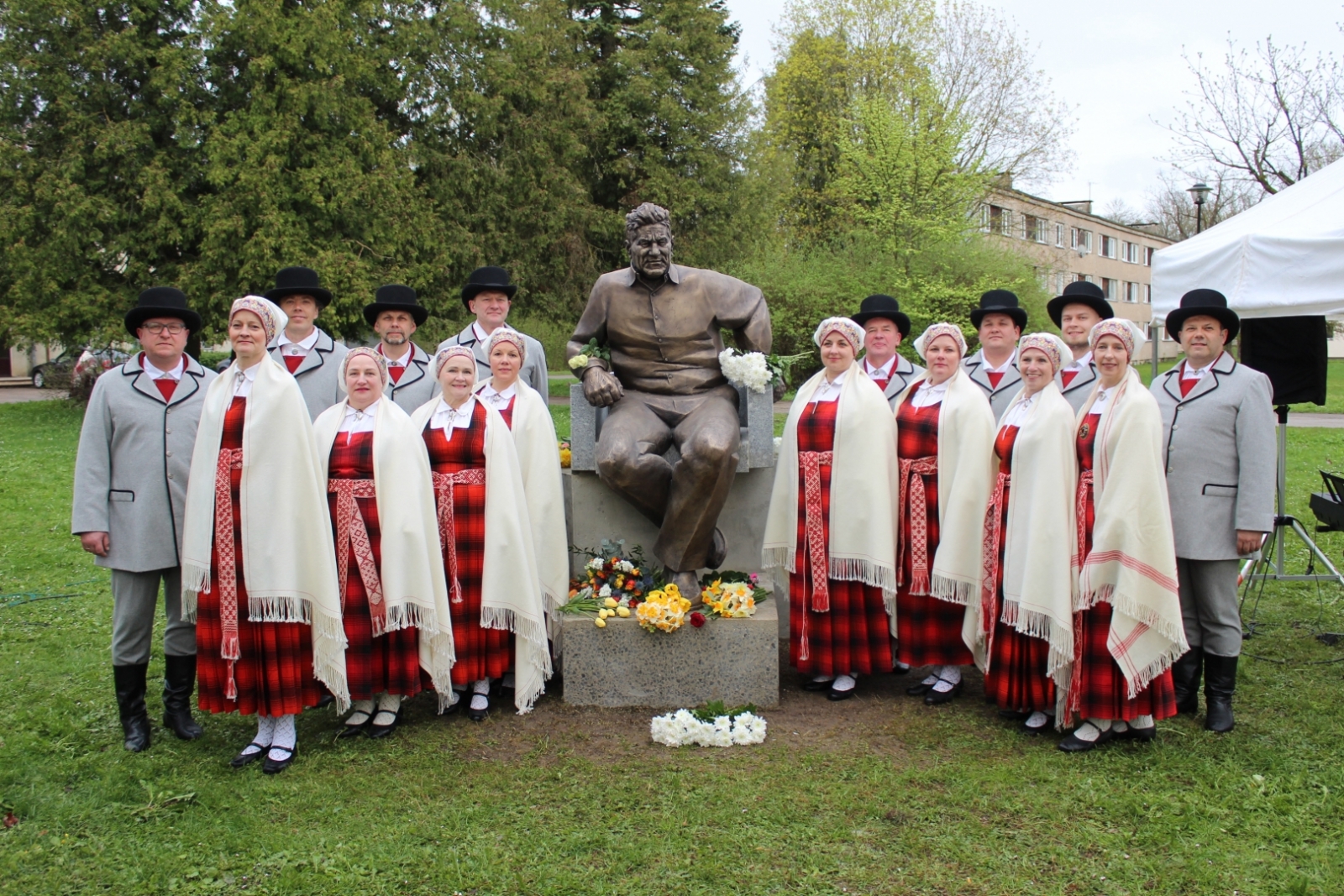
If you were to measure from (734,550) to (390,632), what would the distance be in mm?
2089

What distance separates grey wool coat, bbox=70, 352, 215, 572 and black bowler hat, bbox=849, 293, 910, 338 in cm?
348

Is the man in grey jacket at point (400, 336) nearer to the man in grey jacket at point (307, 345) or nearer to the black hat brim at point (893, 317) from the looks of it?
the man in grey jacket at point (307, 345)

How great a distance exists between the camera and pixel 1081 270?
4841 cm

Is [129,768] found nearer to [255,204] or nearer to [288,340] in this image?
[288,340]

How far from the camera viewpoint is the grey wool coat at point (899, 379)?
5.41 metres

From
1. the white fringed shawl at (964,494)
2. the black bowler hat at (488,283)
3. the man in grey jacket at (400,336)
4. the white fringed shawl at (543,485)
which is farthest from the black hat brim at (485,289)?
the white fringed shawl at (964,494)

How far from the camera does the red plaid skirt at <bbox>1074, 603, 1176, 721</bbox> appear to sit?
4.13 m

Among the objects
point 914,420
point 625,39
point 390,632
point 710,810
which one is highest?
point 625,39

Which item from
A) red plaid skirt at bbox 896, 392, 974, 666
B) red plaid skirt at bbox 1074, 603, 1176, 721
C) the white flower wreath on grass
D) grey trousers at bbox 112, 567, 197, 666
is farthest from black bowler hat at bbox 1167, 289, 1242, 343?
grey trousers at bbox 112, 567, 197, 666

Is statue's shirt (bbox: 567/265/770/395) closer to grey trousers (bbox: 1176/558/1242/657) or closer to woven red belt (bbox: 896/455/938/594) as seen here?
woven red belt (bbox: 896/455/938/594)

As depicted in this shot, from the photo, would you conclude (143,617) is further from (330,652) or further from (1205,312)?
(1205,312)

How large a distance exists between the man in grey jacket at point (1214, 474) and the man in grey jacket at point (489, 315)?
332 cm

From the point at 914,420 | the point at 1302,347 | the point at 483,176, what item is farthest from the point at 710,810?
the point at 483,176

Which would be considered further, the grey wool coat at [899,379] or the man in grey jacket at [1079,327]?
the grey wool coat at [899,379]
